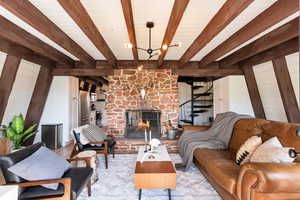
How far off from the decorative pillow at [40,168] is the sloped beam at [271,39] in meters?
3.70

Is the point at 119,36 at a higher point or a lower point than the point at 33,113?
higher

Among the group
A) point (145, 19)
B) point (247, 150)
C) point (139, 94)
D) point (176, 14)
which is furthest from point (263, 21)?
point (139, 94)

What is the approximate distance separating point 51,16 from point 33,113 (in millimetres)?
3366

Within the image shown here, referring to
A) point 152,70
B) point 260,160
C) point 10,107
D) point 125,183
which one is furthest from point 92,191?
point 152,70

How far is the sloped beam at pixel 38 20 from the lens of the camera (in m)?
2.03

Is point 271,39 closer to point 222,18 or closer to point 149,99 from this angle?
point 222,18

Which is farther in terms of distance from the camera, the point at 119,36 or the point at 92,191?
A: the point at 119,36

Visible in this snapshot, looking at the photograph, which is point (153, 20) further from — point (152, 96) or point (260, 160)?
point (152, 96)

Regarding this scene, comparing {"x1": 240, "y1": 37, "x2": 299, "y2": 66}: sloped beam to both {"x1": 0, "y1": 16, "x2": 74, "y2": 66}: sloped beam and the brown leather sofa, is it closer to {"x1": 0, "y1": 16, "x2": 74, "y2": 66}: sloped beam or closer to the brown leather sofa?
the brown leather sofa

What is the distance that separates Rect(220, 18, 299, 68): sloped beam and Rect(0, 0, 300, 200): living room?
0.06ft

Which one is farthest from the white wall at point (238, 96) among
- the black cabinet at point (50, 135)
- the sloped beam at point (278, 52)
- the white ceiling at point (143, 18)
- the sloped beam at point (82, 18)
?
the black cabinet at point (50, 135)

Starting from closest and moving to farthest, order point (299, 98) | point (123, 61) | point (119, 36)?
point (119, 36)
point (299, 98)
point (123, 61)

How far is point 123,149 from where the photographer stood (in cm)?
488

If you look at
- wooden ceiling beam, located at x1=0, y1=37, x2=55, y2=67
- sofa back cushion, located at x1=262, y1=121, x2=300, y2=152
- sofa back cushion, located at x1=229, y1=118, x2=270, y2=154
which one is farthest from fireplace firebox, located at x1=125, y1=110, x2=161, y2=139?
sofa back cushion, located at x1=262, y1=121, x2=300, y2=152
